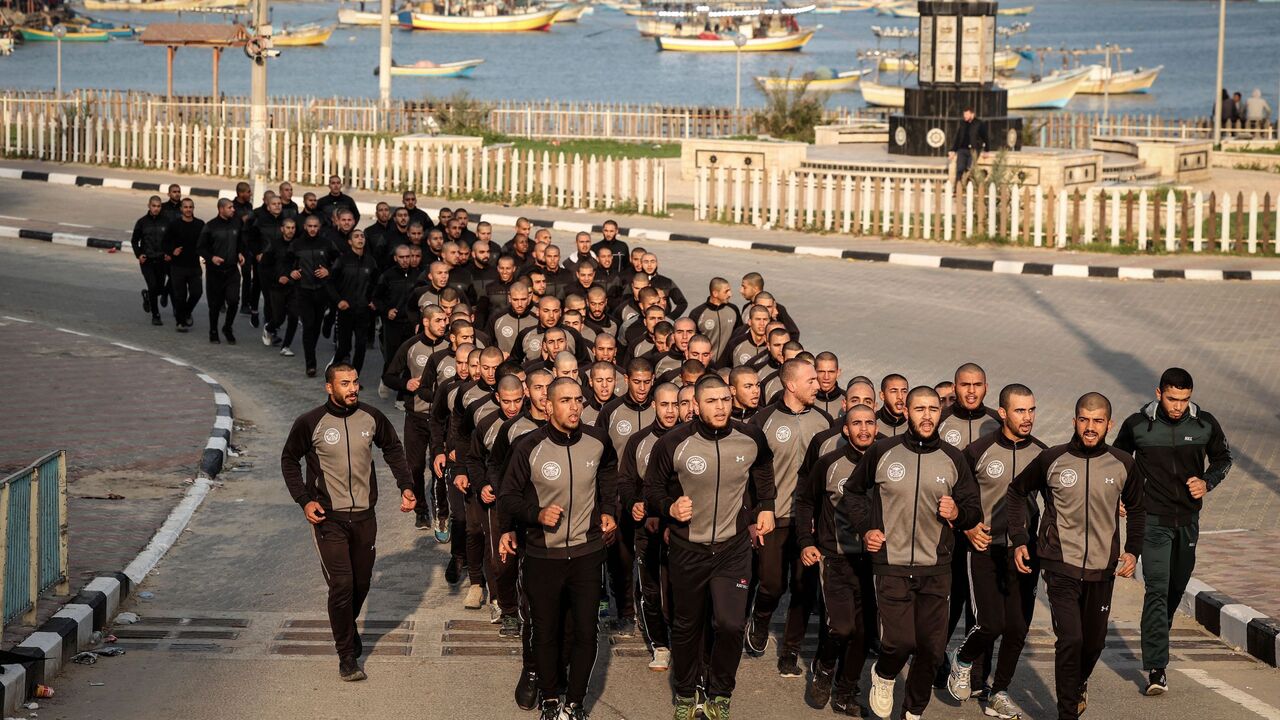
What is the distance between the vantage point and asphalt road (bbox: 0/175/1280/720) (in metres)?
9.46

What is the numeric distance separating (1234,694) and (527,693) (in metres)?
3.65

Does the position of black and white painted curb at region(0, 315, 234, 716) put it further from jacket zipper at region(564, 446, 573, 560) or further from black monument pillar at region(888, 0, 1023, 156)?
black monument pillar at region(888, 0, 1023, 156)

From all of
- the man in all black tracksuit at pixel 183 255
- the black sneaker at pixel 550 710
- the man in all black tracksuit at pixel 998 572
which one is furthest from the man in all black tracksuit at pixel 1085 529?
the man in all black tracksuit at pixel 183 255

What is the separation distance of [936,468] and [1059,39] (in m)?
172

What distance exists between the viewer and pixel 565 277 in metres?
16.9

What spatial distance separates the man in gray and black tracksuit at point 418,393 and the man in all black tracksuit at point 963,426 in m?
4.03

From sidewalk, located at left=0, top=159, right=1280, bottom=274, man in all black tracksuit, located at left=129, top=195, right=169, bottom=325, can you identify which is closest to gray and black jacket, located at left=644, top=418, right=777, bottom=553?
man in all black tracksuit, located at left=129, top=195, right=169, bottom=325

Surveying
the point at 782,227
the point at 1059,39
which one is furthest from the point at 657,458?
Result: the point at 1059,39

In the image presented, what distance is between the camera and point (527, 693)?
30.4ft

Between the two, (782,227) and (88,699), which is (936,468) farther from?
(782,227)

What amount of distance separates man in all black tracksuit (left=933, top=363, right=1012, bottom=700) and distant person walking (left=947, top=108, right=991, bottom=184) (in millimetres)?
19928

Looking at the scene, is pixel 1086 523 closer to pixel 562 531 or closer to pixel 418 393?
pixel 562 531

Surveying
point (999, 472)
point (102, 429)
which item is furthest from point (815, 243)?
point (999, 472)

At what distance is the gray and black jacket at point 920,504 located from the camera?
9.02 metres
